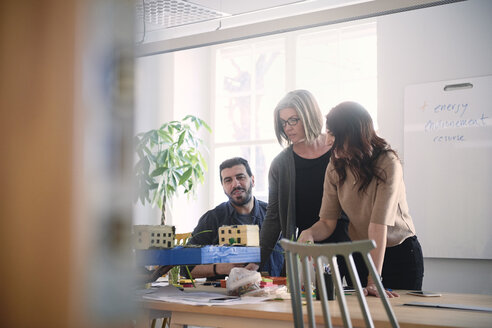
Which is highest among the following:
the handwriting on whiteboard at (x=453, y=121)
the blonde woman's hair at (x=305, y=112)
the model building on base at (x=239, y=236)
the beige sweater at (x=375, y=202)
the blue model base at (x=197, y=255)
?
the handwriting on whiteboard at (x=453, y=121)

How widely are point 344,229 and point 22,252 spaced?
2350 millimetres

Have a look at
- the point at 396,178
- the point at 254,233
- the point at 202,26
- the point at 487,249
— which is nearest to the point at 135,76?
the point at 396,178

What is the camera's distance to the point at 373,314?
5.16ft

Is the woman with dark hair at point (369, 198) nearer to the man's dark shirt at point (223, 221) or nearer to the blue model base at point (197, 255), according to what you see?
the blue model base at point (197, 255)

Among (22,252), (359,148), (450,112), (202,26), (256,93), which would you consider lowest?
(22,252)

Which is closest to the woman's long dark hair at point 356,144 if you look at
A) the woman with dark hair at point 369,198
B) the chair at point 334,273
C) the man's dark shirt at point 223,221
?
the woman with dark hair at point 369,198

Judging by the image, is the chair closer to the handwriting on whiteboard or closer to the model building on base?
the model building on base

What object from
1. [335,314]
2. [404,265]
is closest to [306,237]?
[404,265]

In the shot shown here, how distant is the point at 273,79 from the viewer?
18.2ft

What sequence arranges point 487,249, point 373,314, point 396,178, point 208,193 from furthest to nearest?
point 208,193
point 487,249
point 396,178
point 373,314

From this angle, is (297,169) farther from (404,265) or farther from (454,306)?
(454,306)

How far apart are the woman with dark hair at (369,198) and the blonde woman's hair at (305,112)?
0.53m

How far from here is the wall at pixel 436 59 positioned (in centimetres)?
411

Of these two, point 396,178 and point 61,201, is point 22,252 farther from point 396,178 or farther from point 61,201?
point 396,178
